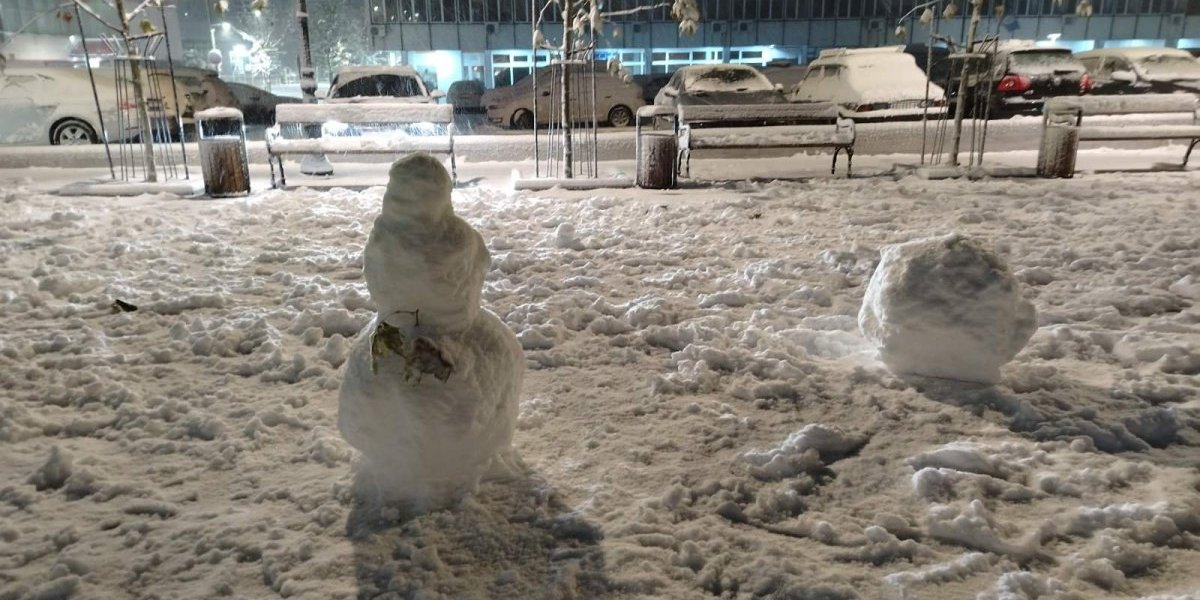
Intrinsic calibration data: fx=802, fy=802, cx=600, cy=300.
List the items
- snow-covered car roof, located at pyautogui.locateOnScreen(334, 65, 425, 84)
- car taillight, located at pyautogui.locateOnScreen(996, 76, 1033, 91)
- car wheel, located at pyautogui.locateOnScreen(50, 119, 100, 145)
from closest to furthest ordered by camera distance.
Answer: car wheel, located at pyautogui.locateOnScreen(50, 119, 100, 145) → snow-covered car roof, located at pyautogui.locateOnScreen(334, 65, 425, 84) → car taillight, located at pyautogui.locateOnScreen(996, 76, 1033, 91)

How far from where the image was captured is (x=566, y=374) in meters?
4.09

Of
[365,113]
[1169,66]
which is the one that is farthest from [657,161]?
[1169,66]

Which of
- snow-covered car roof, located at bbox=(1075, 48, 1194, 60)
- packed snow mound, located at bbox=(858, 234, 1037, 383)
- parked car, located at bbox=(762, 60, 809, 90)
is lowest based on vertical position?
packed snow mound, located at bbox=(858, 234, 1037, 383)

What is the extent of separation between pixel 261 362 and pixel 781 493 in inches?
107

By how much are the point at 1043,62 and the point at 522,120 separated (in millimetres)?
11522

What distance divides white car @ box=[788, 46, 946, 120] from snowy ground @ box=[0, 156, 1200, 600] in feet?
25.1

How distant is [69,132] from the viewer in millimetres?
13266

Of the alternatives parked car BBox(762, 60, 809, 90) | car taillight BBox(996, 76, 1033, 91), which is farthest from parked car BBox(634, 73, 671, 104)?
car taillight BBox(996, 76, 1033, 91)

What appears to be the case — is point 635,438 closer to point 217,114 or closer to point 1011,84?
point 217,114

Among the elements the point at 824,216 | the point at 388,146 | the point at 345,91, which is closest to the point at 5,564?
the point at 824,216

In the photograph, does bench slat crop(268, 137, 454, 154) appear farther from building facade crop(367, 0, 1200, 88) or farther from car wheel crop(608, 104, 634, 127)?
building facade crop(367, 0, 1200, 88)

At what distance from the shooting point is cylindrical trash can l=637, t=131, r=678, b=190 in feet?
30.0

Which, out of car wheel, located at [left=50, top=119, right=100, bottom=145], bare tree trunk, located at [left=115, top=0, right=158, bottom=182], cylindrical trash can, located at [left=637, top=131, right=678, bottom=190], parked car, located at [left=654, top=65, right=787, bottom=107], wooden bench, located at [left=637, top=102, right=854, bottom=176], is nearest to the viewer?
bare tree trunk, located at [left=115, top=0, right=158, bottom=182]

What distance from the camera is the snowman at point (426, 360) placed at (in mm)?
2570
